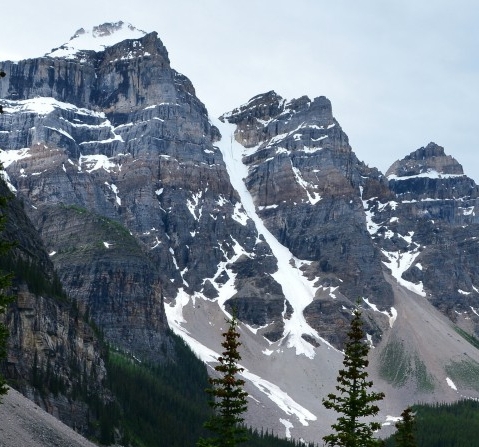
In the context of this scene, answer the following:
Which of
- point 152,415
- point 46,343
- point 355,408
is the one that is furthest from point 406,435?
point 152,415

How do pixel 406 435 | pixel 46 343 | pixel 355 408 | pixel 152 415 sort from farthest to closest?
pixel 152 415, pixel 46 343, pixel 406 435, pixel 355 408

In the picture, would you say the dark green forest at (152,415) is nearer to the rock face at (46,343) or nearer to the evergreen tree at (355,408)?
the rock face at (46,343)

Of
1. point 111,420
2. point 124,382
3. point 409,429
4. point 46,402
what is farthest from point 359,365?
point 124,382

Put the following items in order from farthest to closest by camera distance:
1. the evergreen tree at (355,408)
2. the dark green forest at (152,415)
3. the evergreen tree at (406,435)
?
1. the dark green forest at (152,415)
2. the evergreen tree at (406,435)
3. the evergreen tree at (355,408)

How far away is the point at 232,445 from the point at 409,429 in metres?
16.0

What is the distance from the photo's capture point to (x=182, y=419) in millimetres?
178750

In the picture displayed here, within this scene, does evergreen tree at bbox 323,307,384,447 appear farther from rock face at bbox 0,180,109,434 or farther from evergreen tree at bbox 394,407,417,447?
rock face at bbox 0,180,109,434

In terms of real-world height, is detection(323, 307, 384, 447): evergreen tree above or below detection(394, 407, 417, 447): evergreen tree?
above

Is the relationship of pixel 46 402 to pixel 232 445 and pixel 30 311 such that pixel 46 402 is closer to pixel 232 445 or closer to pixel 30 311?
pixel 30 311

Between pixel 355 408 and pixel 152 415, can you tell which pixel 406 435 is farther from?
pixel 152 415

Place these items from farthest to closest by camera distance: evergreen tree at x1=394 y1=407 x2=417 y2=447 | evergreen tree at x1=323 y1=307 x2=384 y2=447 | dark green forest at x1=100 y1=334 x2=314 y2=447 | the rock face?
dark green forest at x1=100 y1=334 x2=314 y2=447
the rock face
evergreen tree at x1=394 y1=407 x2=417 y2=447
evergreen tree at x1=323 y1=307 x2=384 y2=447

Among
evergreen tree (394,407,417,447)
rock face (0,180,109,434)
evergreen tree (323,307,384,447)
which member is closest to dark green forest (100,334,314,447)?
rock face (0,180,109,434)

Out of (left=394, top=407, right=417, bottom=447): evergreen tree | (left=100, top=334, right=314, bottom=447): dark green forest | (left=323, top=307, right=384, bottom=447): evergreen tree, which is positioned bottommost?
(left=100, top=334, right=314, bottom=447): dark green forest

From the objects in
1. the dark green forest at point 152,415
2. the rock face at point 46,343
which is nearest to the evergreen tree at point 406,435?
the rock face at point 46,343
